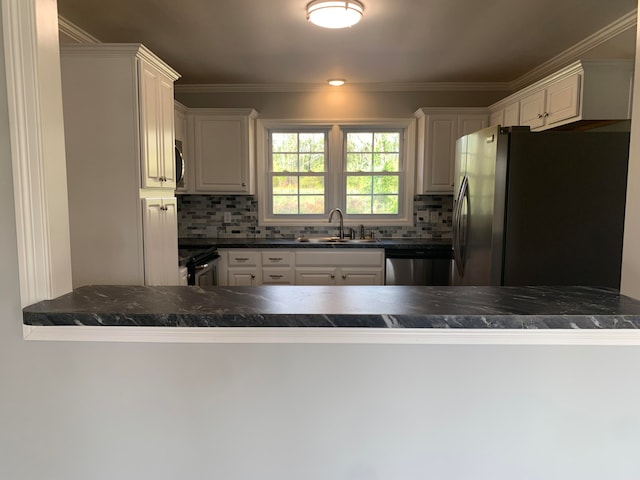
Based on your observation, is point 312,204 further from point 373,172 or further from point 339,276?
point 339,276

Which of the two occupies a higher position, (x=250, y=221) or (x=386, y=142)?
(x=386, y=142)

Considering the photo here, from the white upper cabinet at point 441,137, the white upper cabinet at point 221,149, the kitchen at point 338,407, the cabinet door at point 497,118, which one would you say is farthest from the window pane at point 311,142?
the kitchen at point 338,407

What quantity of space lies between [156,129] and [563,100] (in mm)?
2572

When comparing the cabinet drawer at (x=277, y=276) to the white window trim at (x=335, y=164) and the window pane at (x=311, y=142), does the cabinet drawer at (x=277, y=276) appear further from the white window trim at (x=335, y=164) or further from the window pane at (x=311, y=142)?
the window pane at (x=311, y=142)

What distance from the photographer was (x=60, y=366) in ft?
3.74

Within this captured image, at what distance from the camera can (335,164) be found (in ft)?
13.8

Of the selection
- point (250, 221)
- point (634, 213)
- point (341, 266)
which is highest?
point (634, 213)

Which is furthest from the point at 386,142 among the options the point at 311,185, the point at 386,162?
the point at 311,185

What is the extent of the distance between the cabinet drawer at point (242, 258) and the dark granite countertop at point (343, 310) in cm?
248

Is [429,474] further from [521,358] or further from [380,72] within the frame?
[380,72]

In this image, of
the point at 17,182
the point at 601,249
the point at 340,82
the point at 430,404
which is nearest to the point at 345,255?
the point at 340,82

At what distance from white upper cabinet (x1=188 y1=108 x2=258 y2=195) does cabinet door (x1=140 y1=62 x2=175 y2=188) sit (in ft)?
4.50

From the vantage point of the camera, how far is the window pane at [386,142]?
4.22 meters

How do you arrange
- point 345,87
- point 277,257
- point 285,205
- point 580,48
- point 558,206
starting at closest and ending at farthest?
point 558,206 → point 580,48 → point 277,257 → point 345,87 → point 285,205
